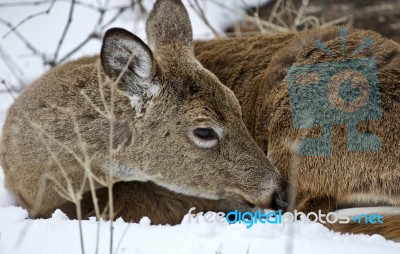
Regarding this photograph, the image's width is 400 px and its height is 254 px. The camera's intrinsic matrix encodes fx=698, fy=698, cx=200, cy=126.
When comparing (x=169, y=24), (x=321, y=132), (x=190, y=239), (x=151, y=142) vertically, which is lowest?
(x=190, y=239)

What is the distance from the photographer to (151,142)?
4.39 m

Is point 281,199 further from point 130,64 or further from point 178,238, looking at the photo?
point 130,64

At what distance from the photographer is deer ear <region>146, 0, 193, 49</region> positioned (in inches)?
193

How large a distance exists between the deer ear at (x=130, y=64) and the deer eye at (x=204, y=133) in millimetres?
356

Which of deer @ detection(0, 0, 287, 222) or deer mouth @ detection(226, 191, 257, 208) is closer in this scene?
deer @ detection(0, 0, 287, 222)

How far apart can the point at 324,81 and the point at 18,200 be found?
7.20 feet

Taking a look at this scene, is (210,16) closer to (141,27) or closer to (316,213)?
(141,27)

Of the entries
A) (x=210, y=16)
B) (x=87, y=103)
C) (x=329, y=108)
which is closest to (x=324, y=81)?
(x=329, y=108)

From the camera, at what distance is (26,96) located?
478 cm

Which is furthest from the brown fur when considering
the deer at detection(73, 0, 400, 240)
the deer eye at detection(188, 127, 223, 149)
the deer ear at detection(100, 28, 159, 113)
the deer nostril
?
the deer ear at detection(100, 28, 159, 113)

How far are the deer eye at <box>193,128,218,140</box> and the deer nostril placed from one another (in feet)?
1.80

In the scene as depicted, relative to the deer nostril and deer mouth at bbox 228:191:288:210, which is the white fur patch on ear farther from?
the deer nostril

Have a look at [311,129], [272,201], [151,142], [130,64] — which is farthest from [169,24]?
[272,201]

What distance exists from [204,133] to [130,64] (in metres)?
0.63
